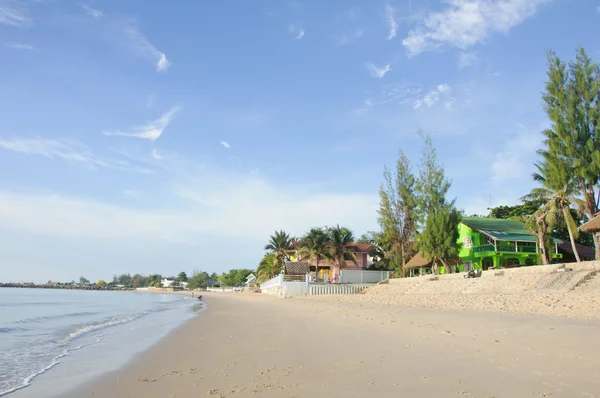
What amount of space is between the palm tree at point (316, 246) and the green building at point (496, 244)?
14.9 meters

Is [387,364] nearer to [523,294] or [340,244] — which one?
[523,294]

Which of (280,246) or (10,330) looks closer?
(10,330)

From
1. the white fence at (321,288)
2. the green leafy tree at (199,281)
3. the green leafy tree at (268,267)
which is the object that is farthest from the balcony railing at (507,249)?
the green leafy tree at (199,281)

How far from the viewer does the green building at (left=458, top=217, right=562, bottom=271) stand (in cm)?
3209

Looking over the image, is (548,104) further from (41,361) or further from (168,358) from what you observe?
(41,361)

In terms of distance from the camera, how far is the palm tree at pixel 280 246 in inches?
2271

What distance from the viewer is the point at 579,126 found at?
2258 centimetres

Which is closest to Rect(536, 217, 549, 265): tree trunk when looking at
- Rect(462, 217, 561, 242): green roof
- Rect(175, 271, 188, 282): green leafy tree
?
Rect(462, 217, 561, 242): green roof

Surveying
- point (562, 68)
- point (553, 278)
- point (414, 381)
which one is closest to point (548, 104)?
point (562, 68)

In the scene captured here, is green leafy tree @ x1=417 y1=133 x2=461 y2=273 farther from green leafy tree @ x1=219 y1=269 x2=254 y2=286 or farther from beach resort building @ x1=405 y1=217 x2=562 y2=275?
green leafy tree @ x1=219 y1=269 x2=254 y2=286

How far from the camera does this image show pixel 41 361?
29.1ft

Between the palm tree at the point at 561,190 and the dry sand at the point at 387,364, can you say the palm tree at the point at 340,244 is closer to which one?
the palm tree at the point at 561,190

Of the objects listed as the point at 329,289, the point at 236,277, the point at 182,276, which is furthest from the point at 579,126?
the point at 182,276

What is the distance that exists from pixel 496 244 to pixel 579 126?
12074 millimetres
